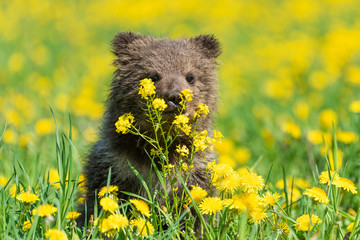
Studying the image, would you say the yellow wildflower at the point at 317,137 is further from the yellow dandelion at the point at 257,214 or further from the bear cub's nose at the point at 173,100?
the yellow dandelion at the point at 257,214

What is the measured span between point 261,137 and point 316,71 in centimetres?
312

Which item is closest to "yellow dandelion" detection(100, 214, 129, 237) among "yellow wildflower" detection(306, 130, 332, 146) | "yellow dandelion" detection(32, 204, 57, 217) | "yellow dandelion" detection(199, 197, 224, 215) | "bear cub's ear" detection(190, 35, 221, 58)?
"yellow dandelion" detection(32, 204, 57, 217)

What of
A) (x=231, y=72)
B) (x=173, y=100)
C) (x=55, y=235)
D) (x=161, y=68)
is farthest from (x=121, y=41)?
(x=231, y=72)

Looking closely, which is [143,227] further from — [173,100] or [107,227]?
[173,100]

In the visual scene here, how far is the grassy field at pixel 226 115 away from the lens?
3.23 metres

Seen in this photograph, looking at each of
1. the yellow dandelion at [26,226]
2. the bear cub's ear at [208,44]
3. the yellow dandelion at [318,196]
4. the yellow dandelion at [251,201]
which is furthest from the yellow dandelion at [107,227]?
the bear cub's ear at [208,44]

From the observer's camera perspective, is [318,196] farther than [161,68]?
No

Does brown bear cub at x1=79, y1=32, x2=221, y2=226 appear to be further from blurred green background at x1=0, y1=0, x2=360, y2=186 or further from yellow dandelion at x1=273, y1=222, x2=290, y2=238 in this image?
yellow dandelion at x1=273, y1=222, x2=290, y2=238

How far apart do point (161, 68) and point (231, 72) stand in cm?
638

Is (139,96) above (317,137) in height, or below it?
above

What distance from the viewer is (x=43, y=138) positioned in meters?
6.41

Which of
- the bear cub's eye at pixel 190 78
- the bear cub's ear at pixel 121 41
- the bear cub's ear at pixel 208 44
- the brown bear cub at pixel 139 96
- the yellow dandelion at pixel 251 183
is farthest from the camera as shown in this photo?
→ the bear cub's ear at pixel 208 44

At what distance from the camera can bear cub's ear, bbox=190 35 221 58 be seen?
500 centimetres

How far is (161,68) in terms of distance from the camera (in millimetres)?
4520
